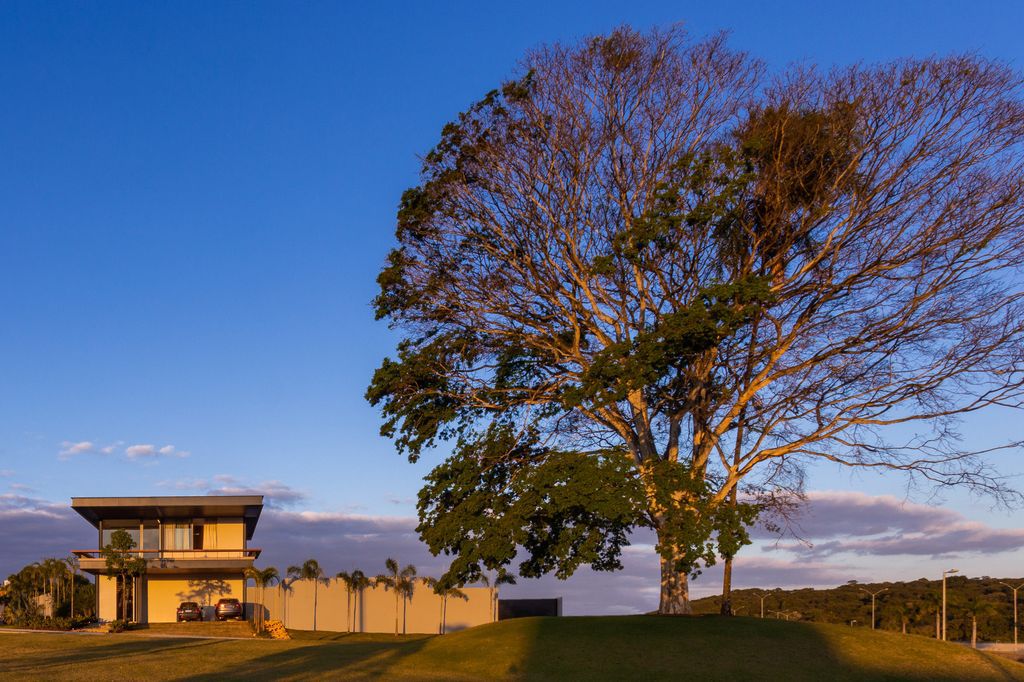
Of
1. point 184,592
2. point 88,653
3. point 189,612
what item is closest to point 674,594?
point 88,653

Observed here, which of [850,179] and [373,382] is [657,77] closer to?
[850,179]

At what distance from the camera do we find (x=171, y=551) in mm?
51500

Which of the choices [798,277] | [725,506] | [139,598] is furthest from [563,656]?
[139,598]

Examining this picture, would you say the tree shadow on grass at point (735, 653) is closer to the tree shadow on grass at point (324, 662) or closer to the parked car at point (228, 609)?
the tree shadow on grass at point (324, 662)

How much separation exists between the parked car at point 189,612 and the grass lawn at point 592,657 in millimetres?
16786

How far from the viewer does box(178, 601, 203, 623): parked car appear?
5081 centimetres

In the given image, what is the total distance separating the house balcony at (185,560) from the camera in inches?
1989

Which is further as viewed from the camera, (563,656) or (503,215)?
(503,215)

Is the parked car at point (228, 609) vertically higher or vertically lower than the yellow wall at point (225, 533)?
lower

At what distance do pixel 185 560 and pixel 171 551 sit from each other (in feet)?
3.16

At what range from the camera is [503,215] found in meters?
33.7

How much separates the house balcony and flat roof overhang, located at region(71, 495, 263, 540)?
80.7 inches

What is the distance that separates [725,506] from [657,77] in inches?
533


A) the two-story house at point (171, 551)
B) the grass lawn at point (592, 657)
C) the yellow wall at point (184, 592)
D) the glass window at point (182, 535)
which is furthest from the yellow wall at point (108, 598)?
the grass lawn at point (592, 657)
